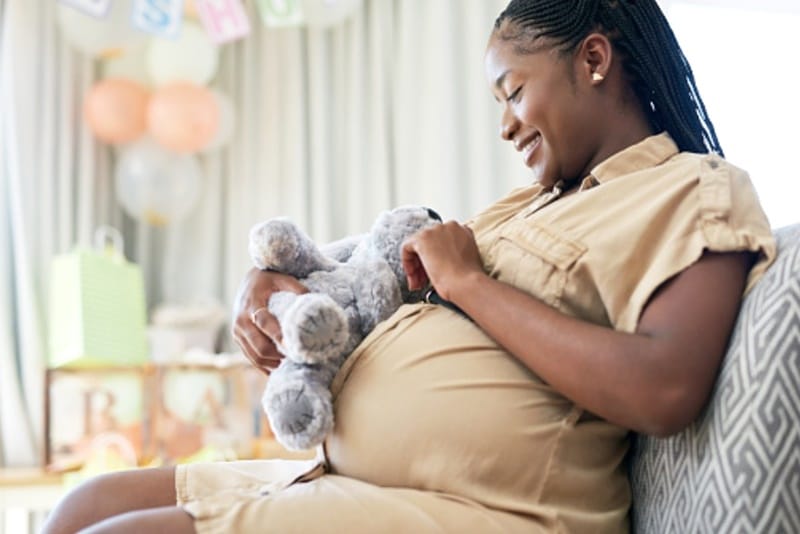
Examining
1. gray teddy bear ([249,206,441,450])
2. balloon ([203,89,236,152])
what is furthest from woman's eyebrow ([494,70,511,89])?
balloon ([203,89,236,152])

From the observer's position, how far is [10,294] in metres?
3.06

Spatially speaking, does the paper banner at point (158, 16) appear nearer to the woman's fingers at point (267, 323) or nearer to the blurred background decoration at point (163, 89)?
the blurred background decoration at point (163, 89)

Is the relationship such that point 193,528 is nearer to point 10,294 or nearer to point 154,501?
point 154,501

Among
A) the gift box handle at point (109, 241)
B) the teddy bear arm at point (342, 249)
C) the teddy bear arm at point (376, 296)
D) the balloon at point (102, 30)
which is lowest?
the gift box handle at point (109, 241)

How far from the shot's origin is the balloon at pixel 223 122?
3264 millimetres

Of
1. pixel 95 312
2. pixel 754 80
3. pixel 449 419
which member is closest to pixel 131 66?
pixel 95 312

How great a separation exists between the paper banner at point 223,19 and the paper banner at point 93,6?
0.95ft

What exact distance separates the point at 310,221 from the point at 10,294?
0.95 m

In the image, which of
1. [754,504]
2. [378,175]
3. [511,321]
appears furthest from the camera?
[378,175]

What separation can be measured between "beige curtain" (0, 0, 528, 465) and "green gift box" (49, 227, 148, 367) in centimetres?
14

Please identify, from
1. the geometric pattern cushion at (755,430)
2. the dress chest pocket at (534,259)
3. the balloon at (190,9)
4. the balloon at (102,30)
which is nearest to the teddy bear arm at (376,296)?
the dress chest pocket at (534,259)

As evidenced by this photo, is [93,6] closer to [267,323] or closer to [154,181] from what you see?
[154,181]

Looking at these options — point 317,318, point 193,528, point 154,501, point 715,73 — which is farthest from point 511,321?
point 715,73

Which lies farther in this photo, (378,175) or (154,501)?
(378,175)
